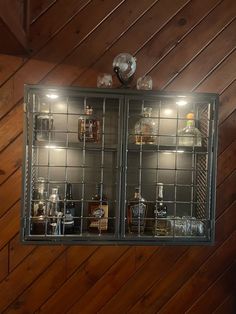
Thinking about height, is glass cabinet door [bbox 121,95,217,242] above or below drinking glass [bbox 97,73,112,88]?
below

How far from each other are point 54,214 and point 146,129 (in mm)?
703

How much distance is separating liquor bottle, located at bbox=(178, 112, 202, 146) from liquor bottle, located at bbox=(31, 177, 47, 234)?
2.68 ft

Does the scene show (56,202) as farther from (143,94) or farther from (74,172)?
(143,94)

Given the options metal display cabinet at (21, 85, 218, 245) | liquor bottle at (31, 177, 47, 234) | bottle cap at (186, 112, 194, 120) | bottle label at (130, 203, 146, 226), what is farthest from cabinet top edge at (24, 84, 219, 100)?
bottle label at (130, 203, 146, 226)

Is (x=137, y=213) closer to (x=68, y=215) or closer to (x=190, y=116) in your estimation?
(x=68, y=215)

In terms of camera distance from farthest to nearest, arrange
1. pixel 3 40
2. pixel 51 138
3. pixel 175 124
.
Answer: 1. pixel 175 124
2. pixel 51 138
3. pixel 3 40

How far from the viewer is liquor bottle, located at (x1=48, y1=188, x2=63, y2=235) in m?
1.75

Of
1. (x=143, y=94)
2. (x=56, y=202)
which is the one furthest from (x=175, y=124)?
(x=56, y=202)

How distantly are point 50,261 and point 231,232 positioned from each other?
43.9 inches

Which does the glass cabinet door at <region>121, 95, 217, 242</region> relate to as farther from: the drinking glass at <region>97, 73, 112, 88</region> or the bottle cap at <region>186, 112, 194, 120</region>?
the drinking glass at <region>97, 73, 112, 88</region>

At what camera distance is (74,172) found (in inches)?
76.0

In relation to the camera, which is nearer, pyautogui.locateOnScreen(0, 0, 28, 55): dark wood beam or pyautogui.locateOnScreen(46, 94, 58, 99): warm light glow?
pyautogui.locateOnScreen(0, 0, 28, 55): dark wood beam

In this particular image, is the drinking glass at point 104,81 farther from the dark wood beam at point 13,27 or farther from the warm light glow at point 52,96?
the dark wood beam at point 13,27

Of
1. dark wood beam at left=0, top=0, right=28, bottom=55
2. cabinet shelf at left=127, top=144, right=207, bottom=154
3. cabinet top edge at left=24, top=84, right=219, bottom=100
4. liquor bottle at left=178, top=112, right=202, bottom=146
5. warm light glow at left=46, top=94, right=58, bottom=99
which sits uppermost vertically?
dark wood beam at left=0, top=0, right=28, bottom=55
